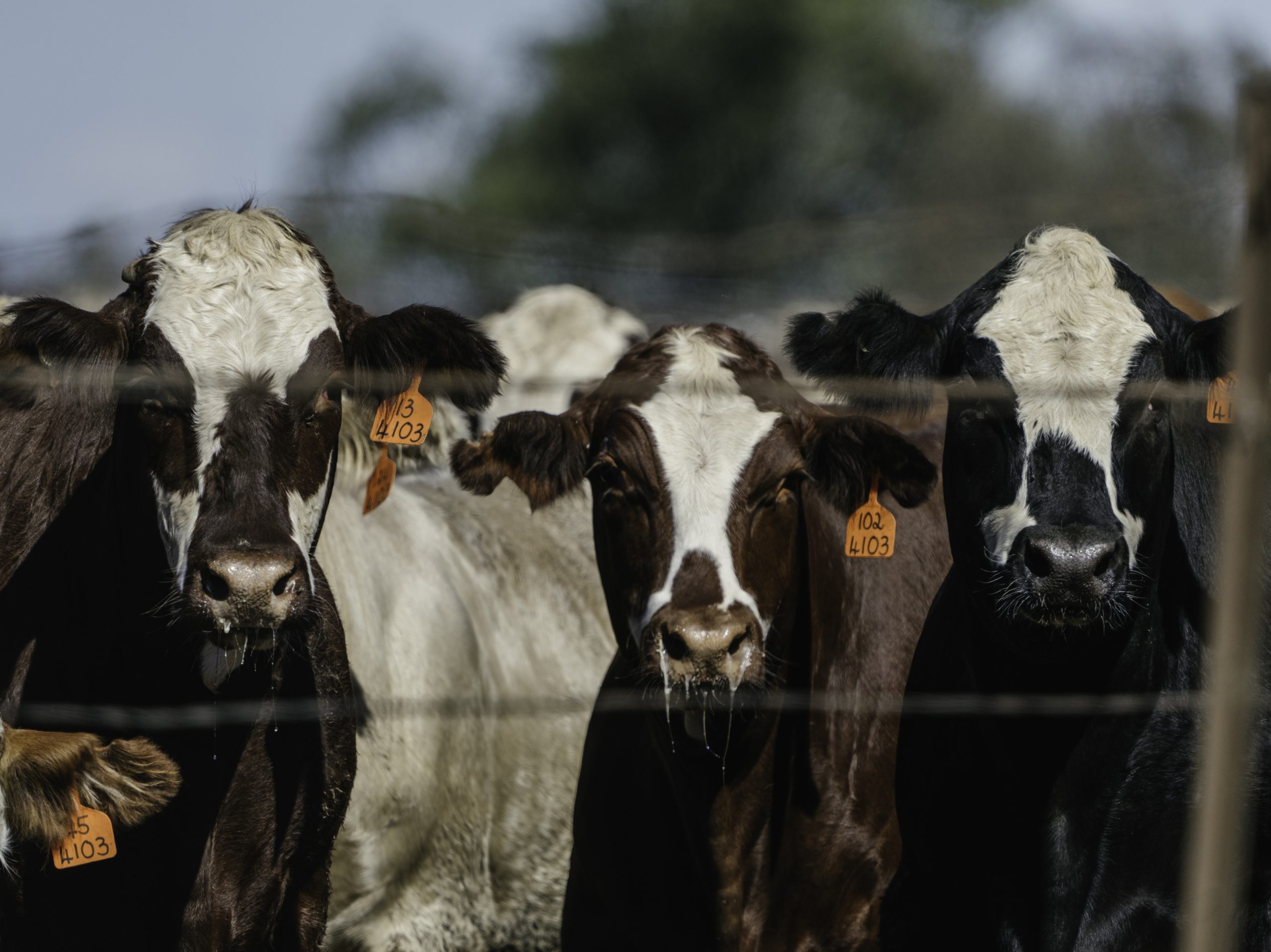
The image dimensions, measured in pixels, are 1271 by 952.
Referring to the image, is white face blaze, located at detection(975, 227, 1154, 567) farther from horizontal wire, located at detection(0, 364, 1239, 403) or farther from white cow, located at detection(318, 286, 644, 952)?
white cow, located at detection(318, 286, 644, 952)

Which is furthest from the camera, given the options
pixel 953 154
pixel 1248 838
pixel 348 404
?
pixel 953 154

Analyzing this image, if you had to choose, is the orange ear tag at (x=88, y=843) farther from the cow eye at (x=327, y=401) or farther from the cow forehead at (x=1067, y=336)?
the cow forehead at (x=1067, y=336)

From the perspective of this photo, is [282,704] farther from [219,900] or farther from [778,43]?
[778,43]

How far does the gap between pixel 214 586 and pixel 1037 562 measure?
154 centimetres

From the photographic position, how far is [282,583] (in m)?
2.98

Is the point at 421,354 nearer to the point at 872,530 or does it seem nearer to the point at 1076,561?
the point at 872,530

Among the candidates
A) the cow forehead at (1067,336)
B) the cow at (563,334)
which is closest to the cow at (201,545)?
the cow forehead at (1067,336)

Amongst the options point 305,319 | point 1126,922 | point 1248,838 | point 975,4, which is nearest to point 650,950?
point 1126,922

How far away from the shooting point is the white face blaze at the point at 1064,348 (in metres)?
3.12

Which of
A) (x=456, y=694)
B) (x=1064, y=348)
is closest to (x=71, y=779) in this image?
(x=1064, y=348)

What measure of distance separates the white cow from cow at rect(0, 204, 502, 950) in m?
0.75

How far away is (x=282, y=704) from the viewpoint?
11.6 ft

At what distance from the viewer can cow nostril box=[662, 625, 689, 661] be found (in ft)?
10.9

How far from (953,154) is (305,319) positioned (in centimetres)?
2588
